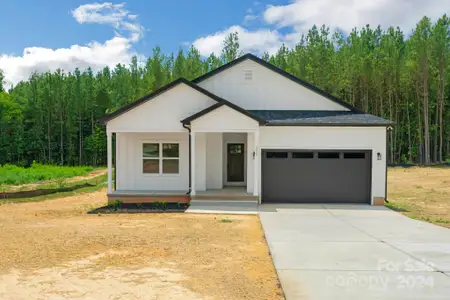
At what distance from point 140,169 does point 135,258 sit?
912 centimetres

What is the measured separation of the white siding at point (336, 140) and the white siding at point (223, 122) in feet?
3.73

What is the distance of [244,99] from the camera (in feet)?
54.0

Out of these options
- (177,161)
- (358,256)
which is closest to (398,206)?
(358,256)

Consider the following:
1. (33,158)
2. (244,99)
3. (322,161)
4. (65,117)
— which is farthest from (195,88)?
(33,158)

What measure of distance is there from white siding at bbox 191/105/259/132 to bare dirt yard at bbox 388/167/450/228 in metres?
6.51

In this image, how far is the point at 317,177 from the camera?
49.3 ft

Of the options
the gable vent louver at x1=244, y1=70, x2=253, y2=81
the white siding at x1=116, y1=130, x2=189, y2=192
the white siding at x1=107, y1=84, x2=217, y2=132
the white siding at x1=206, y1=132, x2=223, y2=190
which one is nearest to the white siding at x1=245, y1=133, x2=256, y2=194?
the white siding at x1=206, y1=132, x2=223, y2=190

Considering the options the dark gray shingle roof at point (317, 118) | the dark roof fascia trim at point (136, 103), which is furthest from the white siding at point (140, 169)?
the dark gray shingle roof at point (317, 118)

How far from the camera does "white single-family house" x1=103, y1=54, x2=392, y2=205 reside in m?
14.4

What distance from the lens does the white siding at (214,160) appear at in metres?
16.0

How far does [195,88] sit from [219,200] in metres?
4.51

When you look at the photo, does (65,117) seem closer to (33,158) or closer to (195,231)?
(33,158)

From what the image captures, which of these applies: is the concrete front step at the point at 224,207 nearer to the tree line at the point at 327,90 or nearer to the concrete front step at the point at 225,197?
the concrete front step at the point at 225,197

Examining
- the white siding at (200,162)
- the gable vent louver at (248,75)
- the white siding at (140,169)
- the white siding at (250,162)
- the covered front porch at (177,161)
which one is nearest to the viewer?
the white siding at (250,162)
